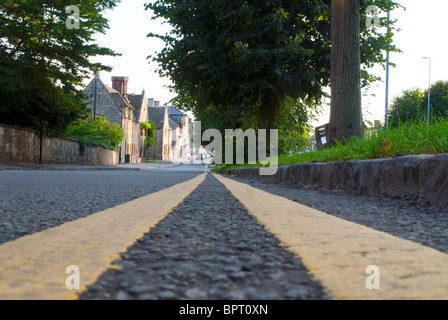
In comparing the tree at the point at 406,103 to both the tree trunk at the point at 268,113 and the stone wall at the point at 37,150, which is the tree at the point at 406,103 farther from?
the stone wall at the point at 37,150

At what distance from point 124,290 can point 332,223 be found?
1.33m

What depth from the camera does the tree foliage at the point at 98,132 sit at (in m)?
35.3

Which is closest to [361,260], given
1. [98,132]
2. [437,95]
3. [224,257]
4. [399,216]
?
[224,257]

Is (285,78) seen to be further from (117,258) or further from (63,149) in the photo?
(63,149)

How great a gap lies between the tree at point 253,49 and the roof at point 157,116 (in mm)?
60484

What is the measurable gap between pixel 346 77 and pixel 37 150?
64.0 feet

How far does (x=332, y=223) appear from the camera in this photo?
2.10m

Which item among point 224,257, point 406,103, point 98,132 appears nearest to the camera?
point 224,257

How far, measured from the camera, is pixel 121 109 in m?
49.8

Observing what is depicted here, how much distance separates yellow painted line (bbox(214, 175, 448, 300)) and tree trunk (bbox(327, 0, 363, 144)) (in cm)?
581

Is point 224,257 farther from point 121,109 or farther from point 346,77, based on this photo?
point 121,109

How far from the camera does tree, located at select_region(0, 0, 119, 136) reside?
17.2 m

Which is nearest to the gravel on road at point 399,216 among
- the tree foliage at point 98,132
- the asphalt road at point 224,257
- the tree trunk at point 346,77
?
the asphalt road at point 224,257

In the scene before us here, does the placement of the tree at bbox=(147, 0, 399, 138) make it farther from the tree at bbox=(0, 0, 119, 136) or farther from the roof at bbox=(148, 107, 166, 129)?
the roof at bbox=(148, 107, 166, 129)
